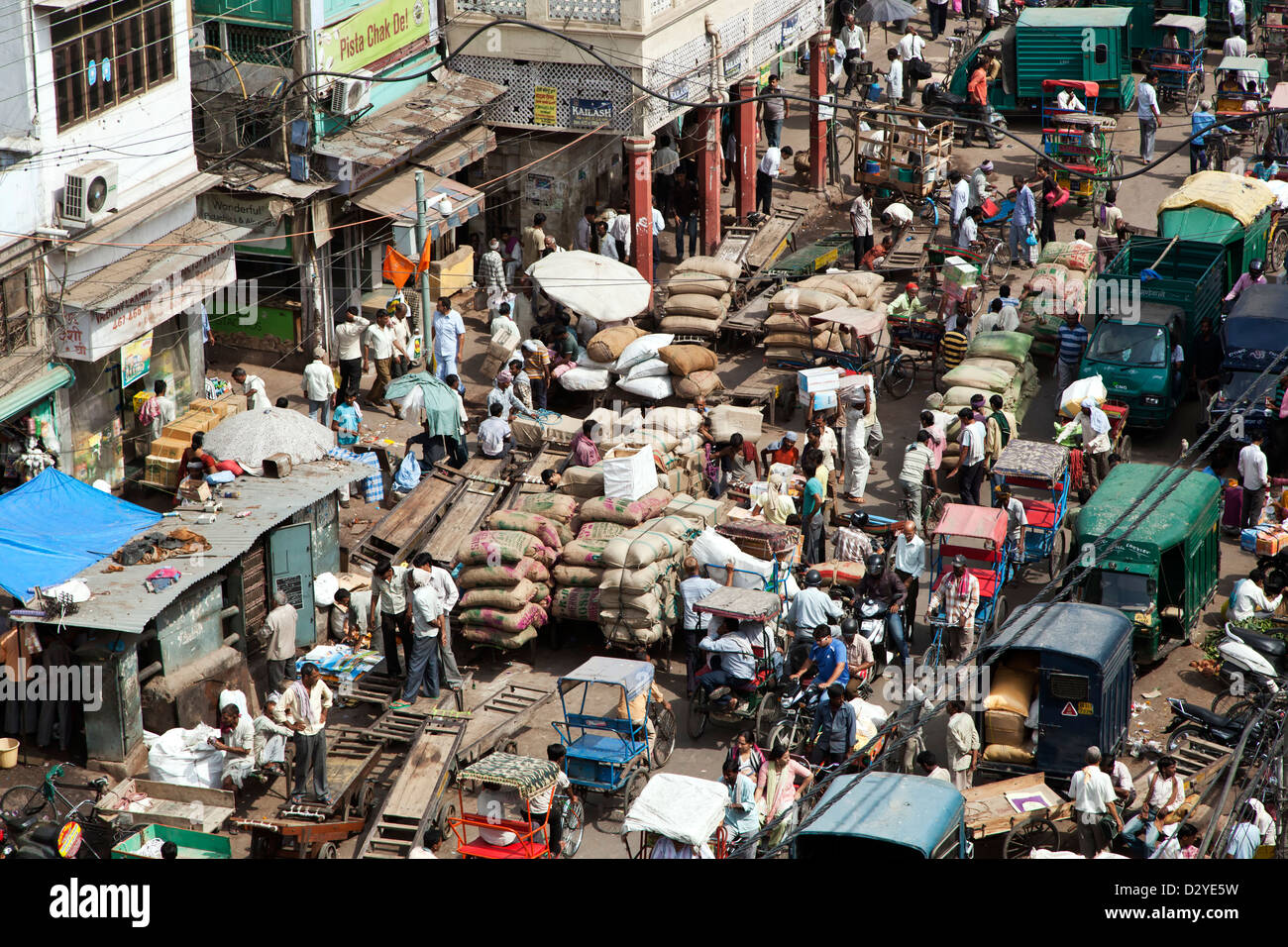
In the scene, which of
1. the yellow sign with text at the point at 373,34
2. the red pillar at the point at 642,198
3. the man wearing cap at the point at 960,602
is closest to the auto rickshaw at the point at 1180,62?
the red pillar at the point at 642,198

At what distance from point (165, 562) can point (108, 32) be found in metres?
7.63

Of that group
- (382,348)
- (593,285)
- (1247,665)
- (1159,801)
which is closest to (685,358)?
(593,285)

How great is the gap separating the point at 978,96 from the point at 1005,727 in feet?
73.9

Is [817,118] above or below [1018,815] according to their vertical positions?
above

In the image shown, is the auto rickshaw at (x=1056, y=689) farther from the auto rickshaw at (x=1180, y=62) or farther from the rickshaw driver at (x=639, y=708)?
the auto rickshaw at (x=1180, y=62)

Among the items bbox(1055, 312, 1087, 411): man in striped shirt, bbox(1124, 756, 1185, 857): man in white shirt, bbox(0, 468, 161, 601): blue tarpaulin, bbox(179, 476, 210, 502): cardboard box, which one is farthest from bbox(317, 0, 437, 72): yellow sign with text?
bbox(1124, 756, 1185, 857): man in white shirt

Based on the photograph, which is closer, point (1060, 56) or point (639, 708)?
point (639, 708)

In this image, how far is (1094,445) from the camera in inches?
875

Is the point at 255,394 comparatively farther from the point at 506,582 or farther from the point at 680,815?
the point at 680,815

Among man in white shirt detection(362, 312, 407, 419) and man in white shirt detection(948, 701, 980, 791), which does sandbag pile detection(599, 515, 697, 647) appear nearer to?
man in white shirt detection(948, 701, 980, 791)

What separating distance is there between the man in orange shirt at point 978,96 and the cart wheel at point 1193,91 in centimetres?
502

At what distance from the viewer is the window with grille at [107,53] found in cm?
2117

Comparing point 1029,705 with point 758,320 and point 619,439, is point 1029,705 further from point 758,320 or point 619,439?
point 758,320

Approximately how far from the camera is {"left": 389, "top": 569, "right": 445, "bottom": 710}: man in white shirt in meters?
17.9
